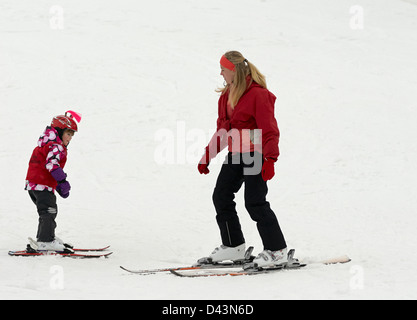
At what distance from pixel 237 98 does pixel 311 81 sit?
9.21m

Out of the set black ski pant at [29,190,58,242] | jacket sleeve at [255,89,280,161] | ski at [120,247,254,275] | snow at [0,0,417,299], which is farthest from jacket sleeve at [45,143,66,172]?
jacket sleeve at [255,89,280,161]

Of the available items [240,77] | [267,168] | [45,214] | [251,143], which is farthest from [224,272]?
[45,214]

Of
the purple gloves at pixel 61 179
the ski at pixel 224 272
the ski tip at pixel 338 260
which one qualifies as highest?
the purple gloves at pixel 61 179

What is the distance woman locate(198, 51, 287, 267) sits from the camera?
5.32 metres

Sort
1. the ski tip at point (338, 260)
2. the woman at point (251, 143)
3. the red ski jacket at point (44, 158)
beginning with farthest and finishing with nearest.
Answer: the red ski jacket at point (44, 158)
the ski tip at point (338, 260)
the woman at point (251, 143)

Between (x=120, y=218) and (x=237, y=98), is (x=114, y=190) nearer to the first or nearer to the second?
(x=120, y=218)

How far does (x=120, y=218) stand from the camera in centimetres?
838

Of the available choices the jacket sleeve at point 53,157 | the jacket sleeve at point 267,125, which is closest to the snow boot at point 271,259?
the jacket sleeve at point 267,125

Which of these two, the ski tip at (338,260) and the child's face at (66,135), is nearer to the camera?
the ski tip at (338,260)

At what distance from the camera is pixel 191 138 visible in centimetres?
1153

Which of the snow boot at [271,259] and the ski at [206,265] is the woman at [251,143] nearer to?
the snow boot at [271,259]

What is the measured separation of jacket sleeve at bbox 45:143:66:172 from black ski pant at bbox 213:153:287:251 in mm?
1753

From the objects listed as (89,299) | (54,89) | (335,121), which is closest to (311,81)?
(335,121)

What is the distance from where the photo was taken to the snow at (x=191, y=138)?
18.2ft
